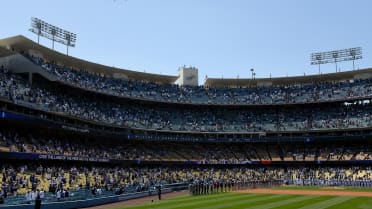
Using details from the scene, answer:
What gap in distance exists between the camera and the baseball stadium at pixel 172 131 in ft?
137

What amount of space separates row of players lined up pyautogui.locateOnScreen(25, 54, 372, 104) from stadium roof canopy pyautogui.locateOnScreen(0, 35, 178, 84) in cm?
143

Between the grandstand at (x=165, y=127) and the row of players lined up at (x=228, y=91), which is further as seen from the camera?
the row of players lined up at (x=228, y=91)

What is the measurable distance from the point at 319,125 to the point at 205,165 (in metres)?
19.2

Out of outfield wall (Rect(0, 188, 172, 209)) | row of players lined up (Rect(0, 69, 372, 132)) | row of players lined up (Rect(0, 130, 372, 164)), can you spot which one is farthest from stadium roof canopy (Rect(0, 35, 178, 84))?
outfield wall (Rect(0, 188, 172, 209))

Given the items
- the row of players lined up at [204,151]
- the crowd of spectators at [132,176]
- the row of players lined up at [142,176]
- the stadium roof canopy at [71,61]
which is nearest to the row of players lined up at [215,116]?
the row of players lined up at [204,151]

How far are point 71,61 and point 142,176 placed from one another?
21.5 metres

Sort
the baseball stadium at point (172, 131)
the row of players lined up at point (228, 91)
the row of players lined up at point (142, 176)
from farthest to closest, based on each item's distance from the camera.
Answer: the row of players lined up at point (228, 91) < the baseball stadium at point (172, 131) < the row of players lined up at point (142, 176)

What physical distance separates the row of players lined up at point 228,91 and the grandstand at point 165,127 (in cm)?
21

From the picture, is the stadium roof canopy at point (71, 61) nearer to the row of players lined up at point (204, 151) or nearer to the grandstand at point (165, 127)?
the grandstand at point (165, 127)

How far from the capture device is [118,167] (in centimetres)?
5500

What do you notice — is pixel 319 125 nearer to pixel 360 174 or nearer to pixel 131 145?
pixel 360 174

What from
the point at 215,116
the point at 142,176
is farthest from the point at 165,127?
the point at 142,176

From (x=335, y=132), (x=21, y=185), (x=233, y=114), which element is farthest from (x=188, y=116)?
(x=21, y=185)

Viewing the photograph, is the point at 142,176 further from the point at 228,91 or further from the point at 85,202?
the point at 228,91
